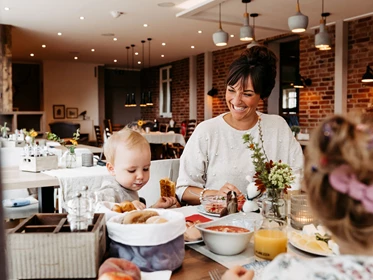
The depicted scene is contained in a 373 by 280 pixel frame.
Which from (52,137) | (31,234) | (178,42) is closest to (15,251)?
(31,234)

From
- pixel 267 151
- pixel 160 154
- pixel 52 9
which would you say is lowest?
pixel 160 154

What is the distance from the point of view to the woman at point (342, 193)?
Result: 0.61 m

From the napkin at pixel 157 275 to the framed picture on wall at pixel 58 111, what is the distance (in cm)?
1375

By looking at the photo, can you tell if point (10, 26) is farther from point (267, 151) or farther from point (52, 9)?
point (267, 151)

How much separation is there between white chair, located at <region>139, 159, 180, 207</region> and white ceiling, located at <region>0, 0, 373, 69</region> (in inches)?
157

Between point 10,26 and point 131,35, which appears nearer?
point 10,26

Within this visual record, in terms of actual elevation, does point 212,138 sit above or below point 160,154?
above

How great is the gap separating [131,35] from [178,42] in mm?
1349

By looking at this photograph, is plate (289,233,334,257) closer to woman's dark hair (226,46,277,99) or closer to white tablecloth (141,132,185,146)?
woman's dark hair (226,46,277,99)

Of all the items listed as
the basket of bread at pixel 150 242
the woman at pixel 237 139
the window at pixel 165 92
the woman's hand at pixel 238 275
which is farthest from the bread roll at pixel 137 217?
the window at pixel 165 92

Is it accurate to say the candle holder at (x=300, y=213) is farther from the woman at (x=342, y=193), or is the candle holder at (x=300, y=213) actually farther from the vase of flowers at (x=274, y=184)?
the woman at (x=342, y=193)

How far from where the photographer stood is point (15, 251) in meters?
0.91

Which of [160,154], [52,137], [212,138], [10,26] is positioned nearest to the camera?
[212,138]

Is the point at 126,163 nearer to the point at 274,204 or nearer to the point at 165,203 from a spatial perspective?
the point at 165,203
